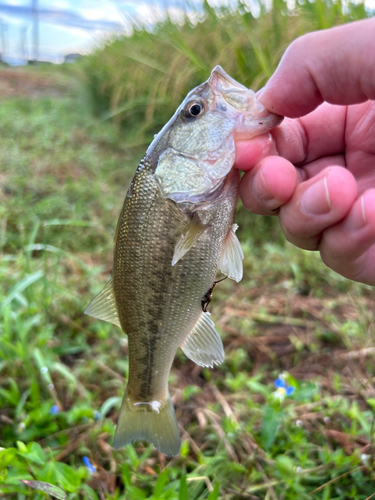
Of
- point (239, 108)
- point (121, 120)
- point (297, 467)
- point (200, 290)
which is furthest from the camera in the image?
point (121, 120)

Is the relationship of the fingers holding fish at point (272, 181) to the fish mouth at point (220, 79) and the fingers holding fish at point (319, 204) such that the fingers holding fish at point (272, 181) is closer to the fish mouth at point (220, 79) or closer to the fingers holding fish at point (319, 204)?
the fingers holding fish at point (319, 204)

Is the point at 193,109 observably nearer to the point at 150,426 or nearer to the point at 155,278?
the point at 155,278

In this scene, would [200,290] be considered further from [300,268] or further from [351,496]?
[300,268]

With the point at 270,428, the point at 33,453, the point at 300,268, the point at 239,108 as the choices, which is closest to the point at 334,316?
the point at 300,268

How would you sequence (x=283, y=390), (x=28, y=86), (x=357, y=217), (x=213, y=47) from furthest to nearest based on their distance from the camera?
1. (x=28, y=86)
2. (x=213, y=47)
3. (x=283, y=390)
4. (x=357, y=217)

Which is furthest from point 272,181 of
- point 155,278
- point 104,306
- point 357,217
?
point 104,306
